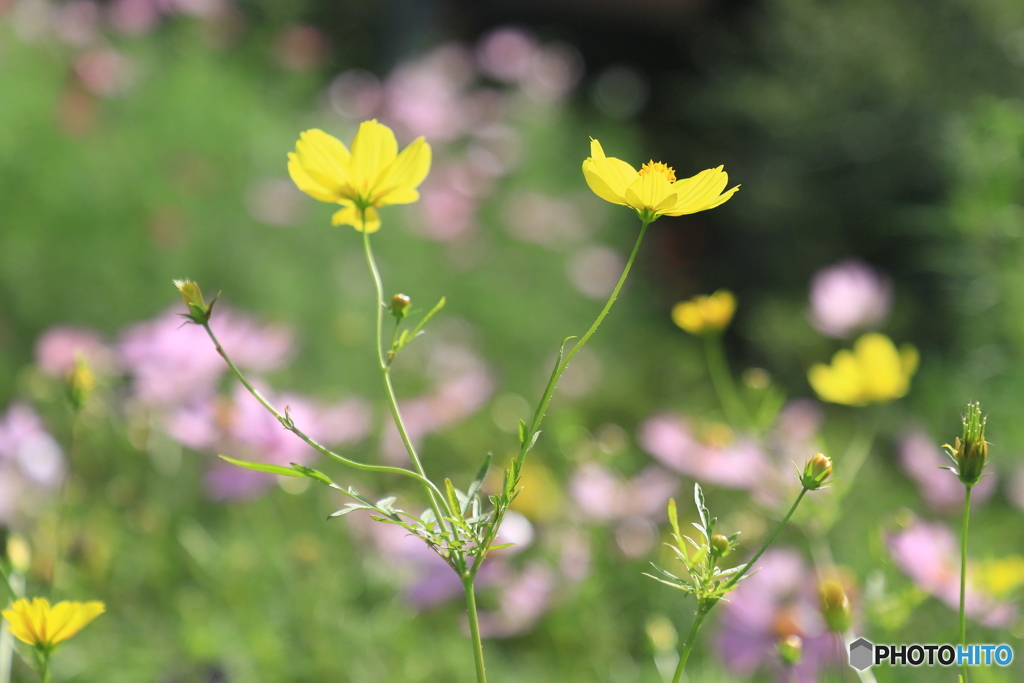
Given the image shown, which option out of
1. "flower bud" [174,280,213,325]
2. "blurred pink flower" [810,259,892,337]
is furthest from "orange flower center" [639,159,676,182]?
"blurred pink flower" [810,259,892,337]

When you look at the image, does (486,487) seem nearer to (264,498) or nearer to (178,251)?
(264,498)

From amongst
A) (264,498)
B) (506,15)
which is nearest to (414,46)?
(506,15)

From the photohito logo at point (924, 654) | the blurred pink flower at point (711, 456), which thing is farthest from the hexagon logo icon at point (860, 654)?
the blurred pink flower at point (711, 456)

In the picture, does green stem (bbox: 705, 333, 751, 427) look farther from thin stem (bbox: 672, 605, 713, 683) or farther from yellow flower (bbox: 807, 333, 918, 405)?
thin stem (bbox: 672, 605, 713, 683)

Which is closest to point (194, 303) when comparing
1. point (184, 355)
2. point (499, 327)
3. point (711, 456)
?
point (184, 355)

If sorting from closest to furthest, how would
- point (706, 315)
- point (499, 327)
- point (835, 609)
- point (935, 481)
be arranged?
point (835, 609)
point (706, 315)
point (935, 481)
point (499, 327)

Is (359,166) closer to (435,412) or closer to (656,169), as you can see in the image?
(656,169)

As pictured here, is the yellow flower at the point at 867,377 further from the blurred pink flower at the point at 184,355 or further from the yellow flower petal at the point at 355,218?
the blurred pink flower at the point at 184,355
